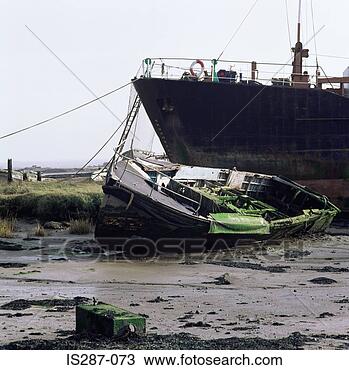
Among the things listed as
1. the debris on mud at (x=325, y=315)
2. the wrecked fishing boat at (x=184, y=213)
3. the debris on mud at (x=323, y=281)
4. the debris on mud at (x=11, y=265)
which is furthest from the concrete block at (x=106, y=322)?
the wrecked fishing boat at (x=184, y=213)

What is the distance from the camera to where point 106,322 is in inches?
279

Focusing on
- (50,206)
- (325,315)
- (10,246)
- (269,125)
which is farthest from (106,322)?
(269,125)

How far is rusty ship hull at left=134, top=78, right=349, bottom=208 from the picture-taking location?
79.4ft

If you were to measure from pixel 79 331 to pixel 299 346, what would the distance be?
2195 millimetres

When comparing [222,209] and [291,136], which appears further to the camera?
[291,136]

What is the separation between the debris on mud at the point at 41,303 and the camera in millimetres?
8969

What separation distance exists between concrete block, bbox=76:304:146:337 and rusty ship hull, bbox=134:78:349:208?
1728 centimetres

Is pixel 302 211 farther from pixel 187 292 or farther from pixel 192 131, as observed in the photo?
pixel 187 292

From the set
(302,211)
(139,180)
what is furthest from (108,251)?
(302,211)

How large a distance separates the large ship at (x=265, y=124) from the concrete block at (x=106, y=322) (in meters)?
17.3

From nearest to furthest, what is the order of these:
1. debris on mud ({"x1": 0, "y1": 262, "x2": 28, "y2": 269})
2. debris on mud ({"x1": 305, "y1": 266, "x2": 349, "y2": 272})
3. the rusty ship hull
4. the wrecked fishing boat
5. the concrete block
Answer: the concrete block → debris on mud ({"x1": 0, "y1": 262, "x2": 28, "y2": 269}) → debris on mud ({"x1": 305, "y1": 266, "x2": 349, "y2": 272}) → the wrecked fishing boat → the rusty ship hull

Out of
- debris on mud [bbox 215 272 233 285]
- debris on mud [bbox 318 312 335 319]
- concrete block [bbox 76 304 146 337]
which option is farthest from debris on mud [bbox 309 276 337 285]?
concrete block [bbox 76 304 146 337]

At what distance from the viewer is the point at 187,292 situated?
10.6 meters
